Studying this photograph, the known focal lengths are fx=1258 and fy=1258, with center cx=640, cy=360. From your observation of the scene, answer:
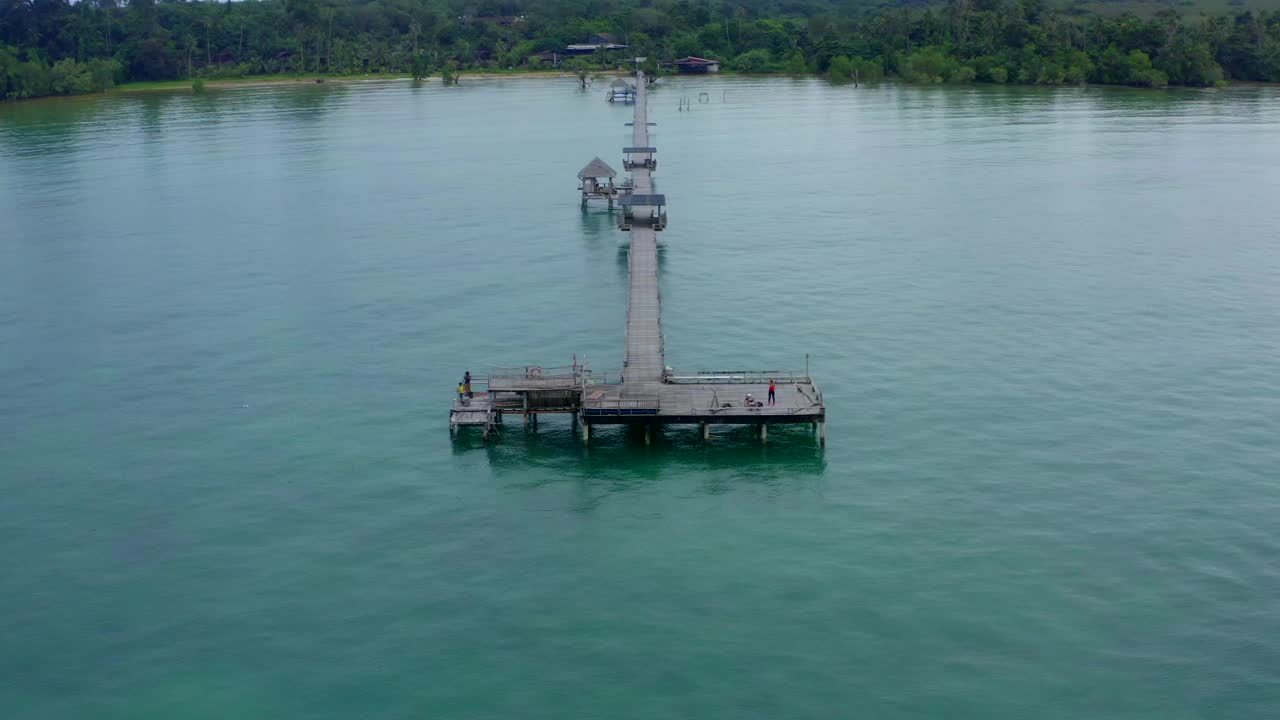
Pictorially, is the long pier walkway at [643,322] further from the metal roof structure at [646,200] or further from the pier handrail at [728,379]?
the pier handrail at [728,379]

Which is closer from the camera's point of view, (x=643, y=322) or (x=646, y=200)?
(x=643, y=322)

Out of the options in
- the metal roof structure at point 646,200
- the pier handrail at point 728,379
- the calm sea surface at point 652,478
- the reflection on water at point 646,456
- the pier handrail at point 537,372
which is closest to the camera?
the calm sea surface at point 652,478

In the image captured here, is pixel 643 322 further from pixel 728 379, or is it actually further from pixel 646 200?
pixel 646 200

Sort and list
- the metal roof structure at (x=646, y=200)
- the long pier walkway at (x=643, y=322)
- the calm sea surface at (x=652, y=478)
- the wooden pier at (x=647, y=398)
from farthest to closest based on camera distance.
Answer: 1. the metal roof structure at (x=646, y=200)
2. the long pier walkway at (x=643, y=322)
3. the wooden pier at (x=647, y=398)
4. the calm sea surface at (x=652, y=478)

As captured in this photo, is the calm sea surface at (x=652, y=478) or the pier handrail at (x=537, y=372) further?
the pier handrail at (x=537, y=372)

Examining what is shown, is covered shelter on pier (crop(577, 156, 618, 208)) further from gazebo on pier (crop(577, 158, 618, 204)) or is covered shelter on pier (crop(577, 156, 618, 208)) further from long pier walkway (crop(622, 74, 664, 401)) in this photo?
long pier walkway (crop(622, 74, 664, 401))

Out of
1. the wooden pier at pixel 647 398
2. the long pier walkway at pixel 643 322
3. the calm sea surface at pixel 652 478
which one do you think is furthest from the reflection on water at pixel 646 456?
the long pier walkway at pixel 643 322

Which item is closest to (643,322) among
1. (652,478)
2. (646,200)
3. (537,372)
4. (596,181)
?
(537,372)
